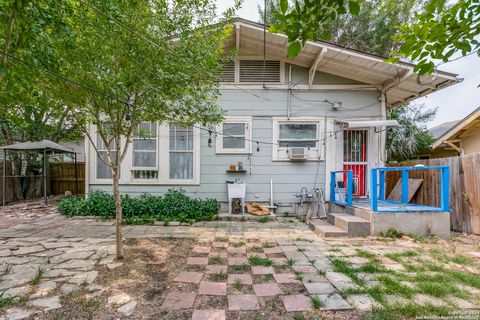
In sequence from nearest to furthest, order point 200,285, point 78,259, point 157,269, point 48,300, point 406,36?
1. point 406,36
2. point 48,300
3. point 200,285
4. point 157,269
5. point 78,259

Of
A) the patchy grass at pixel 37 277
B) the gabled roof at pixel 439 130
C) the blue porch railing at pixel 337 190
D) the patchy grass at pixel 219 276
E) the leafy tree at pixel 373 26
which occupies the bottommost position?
the patchy grass at pixel 219 276

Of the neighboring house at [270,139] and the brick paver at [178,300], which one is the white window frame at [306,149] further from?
the brick paver at [178,300]

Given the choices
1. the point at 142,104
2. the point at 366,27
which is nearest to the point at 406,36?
the point at 142,104

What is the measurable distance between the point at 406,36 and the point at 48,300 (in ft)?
13.8

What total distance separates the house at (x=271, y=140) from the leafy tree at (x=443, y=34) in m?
4.29

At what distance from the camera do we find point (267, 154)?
6.44 meters

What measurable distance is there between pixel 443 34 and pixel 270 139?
14.9 feet

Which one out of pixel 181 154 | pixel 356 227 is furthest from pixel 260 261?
pixel 181 154

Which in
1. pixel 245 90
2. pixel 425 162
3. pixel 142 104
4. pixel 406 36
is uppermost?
pixel 245 90

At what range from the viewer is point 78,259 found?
3455 mm

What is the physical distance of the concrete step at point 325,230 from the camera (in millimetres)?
4648

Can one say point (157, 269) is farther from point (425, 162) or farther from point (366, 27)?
point (366, 27)

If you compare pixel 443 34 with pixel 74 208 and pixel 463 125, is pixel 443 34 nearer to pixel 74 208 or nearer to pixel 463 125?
pixel 74 208

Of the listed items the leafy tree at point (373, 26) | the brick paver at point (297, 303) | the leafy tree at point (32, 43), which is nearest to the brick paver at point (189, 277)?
the brick paver at point (297, 303)
